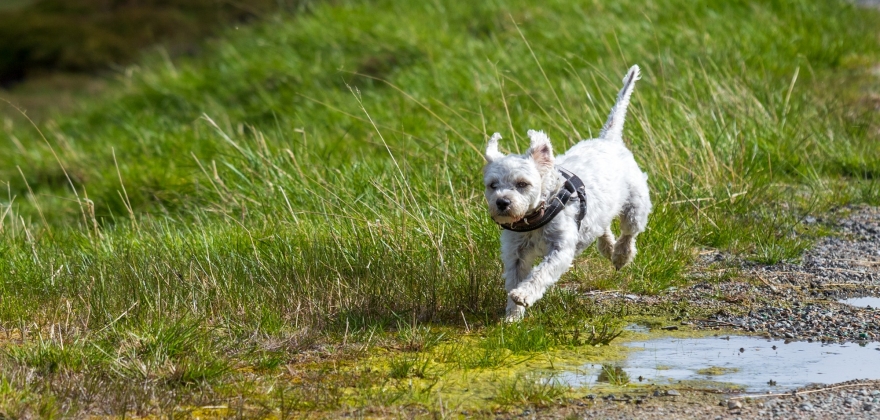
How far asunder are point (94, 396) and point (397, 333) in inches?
67.3

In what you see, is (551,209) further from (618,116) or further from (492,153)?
(618,116)

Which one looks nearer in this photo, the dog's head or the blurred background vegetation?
the dog's head

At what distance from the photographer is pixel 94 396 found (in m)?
4.66

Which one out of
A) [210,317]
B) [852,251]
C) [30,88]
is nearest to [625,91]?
[852,251]

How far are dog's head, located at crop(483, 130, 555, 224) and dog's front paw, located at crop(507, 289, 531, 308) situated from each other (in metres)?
0.39

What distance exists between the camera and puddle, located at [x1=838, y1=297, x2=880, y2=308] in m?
6.17

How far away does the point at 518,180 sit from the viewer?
5.85 meters

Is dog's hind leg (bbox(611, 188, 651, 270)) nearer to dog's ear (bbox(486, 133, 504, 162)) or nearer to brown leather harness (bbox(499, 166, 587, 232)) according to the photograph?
brown leather harness (bbox(499, 166, 587, 232))

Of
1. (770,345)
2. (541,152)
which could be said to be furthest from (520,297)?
(770,345)

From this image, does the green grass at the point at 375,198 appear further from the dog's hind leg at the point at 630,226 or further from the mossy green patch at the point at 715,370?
the mossy green patch at the point at 715,370

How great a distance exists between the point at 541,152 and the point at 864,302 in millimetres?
2092

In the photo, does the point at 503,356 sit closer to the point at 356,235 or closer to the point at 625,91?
the point at 356,235

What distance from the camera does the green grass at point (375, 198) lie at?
523 centimetres

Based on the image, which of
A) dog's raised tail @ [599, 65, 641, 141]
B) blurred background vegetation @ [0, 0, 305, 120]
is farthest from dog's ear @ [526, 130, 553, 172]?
blurred background vegetation @ [0, 0, 305, 120]
